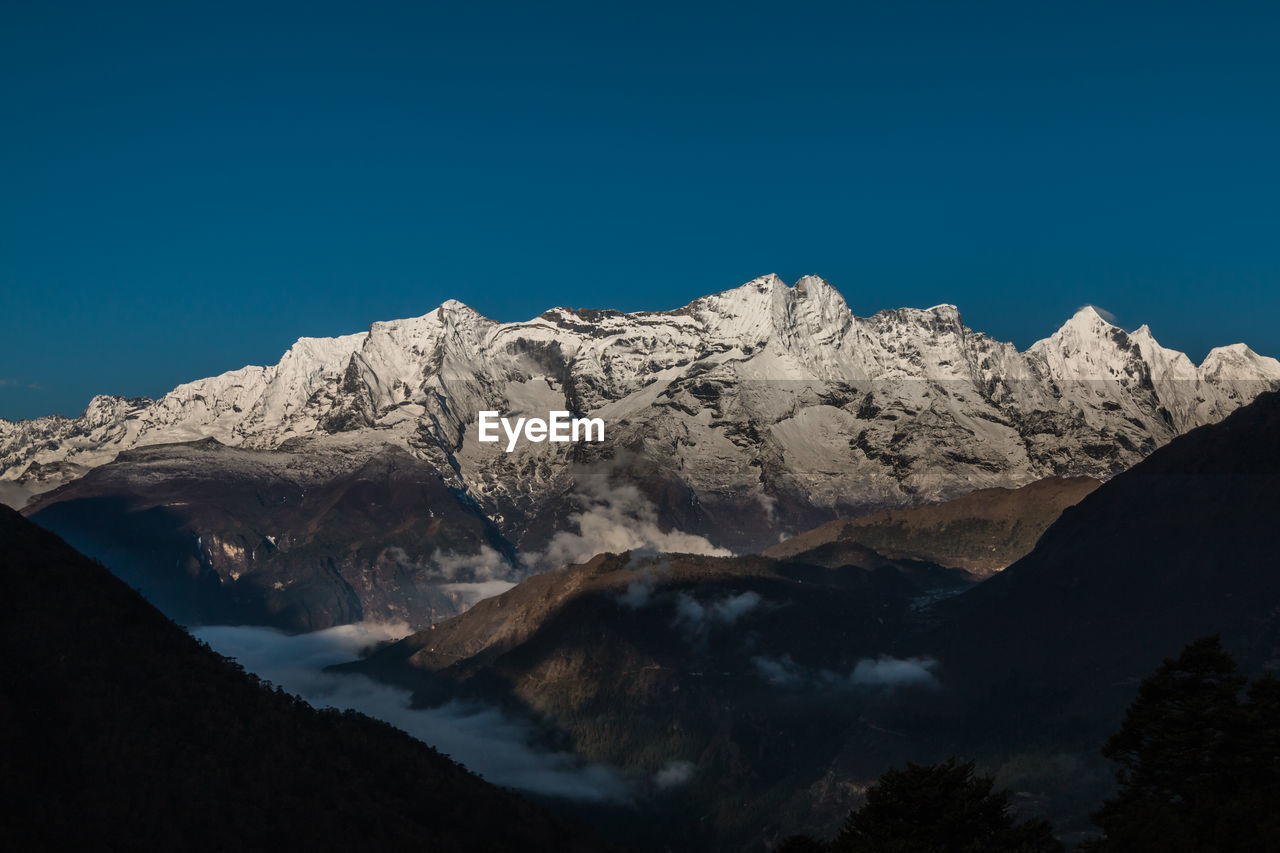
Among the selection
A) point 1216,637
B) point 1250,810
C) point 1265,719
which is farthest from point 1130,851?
point 1216,637

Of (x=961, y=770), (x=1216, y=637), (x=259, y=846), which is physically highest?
(x=1216, y=637)

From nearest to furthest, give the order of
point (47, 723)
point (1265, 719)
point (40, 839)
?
point (1265, 719) → point (40, 839) → point (47, 723)

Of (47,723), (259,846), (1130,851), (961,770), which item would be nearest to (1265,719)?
(1130,851)

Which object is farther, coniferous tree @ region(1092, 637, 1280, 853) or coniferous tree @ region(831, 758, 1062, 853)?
coniferous tree @ region(831, 758, 1062, 853)

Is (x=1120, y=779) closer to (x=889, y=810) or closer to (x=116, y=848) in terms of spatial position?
(x=889, y=810)

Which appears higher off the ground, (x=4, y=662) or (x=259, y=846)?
(x=4, y=662)

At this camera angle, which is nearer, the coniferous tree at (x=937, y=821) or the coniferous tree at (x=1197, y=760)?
the coniferous tree at (x=1197, y=760)

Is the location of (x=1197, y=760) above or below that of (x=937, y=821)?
above

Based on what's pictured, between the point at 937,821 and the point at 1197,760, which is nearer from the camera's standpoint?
the point at 1197,760

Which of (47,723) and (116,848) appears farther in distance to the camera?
(47,723)

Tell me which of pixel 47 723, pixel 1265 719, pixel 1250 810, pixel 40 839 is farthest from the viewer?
pixel 47 723
